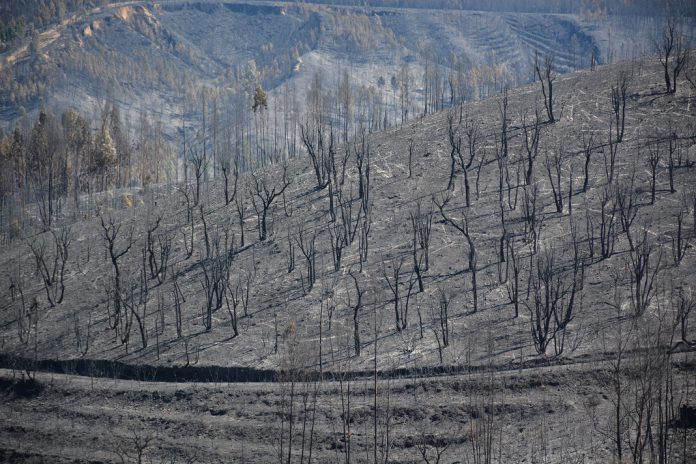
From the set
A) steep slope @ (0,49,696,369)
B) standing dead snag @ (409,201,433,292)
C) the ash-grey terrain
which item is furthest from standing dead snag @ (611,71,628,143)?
standing dead snag @ (409,201,433,292)

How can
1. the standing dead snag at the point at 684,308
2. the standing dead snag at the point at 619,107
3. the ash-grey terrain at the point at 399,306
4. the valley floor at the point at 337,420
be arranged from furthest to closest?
1. the standing dead snag at the point at 619,107
2. the standing dead snag at the point at 684,308
3. the ash-grey terrain at the point at 399,306
4. the valley floor at the point at 337,420

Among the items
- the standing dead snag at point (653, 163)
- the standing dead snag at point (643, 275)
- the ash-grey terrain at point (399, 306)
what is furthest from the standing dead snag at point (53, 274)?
the standing dead snag at point (653, 163)

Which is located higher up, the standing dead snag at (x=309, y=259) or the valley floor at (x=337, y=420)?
the standing dead snag at (x=309, y=259)

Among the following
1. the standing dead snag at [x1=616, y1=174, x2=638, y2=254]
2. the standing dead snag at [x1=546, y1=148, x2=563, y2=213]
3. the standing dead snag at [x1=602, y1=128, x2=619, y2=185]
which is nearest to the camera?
the standing dead snag at [x1=616, y1=174, x2=638, y2=254]

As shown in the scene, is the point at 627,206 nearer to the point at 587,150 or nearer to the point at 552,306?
the point at 587,150

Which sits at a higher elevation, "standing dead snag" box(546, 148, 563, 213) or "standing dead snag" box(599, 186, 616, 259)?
"standing dead snag" box(546, 148, 563, 213)

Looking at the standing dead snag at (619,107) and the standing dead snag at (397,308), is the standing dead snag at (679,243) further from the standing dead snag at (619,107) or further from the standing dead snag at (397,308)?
the standing dead snag at (397,308)

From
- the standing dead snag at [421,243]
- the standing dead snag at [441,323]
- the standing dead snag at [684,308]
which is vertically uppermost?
the standing dead snag at [421,243]

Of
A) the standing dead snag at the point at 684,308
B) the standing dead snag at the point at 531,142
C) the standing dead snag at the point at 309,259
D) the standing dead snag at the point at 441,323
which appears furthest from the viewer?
the standing dead snag at the point at 531,142

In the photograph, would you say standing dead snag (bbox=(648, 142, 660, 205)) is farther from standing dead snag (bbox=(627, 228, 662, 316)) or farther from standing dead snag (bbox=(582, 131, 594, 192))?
standing dead snag (bbox=(627, 228, 662, 316))

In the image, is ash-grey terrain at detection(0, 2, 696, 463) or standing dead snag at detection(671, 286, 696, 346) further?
standing dead snag at detection(671, 286, 696, 346)

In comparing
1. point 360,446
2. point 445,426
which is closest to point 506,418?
point 445,426

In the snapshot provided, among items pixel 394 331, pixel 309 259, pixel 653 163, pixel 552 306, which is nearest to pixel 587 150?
pixel 653 163

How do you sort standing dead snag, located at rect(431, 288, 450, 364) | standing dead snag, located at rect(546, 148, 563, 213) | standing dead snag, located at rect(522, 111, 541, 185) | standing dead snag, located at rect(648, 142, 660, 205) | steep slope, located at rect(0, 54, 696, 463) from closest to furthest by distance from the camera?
steep slope, located at rect(0, 54, 696, 463), standing dead snag, located at rect(431, 288, 450, 364), standing dead snag, located at rect(648, 142, 660, 205), standing dead snag, located at rect(546, 148, 563, 213), standing dead snag, located at rect(522, 111, 541, 185)
